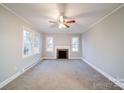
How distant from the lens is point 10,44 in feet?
12.1

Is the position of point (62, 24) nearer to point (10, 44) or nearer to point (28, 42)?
point (10, 44)

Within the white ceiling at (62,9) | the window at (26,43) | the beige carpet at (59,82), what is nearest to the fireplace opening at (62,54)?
the window at (26,43)

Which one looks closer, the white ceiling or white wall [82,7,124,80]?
the white ceiling

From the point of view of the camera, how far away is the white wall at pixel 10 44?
10.5 feet

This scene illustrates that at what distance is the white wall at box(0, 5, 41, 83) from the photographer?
3.21 m

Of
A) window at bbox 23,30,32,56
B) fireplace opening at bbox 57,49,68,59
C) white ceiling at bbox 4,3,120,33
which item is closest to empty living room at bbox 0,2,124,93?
white ceiling at bbox 4,3,120,33

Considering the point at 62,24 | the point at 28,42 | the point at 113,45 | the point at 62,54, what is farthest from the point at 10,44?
the point at 62,54

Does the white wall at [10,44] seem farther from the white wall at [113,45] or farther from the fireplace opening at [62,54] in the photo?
the fireplace opening at [62,54]

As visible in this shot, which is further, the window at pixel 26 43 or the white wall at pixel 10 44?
the window at pixel 26 43

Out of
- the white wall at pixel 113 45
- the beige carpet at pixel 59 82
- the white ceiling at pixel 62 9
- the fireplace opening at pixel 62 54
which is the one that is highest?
the white ceiling at pixel 62 9

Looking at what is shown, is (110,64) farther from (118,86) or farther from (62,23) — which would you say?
(62,23)

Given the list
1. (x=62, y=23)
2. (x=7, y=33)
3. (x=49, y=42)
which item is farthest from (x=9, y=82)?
(x=49, y=42)

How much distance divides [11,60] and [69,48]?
6.31m

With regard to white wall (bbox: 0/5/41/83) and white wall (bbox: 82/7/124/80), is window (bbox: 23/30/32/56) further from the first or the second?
white wall (bbox: 82/7/124/80)
